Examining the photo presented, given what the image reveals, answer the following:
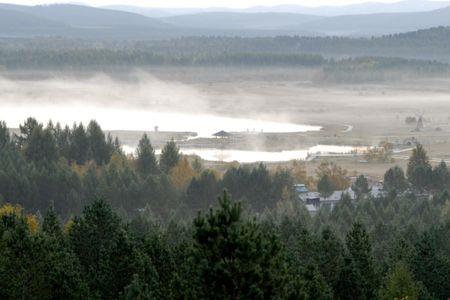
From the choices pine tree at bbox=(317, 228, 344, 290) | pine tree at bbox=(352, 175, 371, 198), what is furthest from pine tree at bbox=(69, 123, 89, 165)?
pine tree at bbox=(317, 228, 344, 290)

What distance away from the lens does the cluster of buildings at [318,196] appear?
85375 millimetres

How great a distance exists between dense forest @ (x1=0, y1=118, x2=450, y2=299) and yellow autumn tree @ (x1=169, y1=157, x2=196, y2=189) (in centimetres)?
72

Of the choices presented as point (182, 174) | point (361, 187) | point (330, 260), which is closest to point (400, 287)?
point (330, 260)

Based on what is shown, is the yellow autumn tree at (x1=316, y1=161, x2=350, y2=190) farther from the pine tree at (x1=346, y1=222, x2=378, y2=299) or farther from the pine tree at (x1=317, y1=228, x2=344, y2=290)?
the pine tree at (x1=346, y1=222, x2=378, y2=299)

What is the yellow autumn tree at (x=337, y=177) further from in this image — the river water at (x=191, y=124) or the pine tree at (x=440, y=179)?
the river water at (x=191, y=124)

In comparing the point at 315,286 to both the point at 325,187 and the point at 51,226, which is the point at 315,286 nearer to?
the point at 51,226

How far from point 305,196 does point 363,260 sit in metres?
50.0

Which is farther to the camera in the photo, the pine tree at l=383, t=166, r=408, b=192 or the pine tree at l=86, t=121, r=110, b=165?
the pine tree at l=86, t=121, r=110, b=165

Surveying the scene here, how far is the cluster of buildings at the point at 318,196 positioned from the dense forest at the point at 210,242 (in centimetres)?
98

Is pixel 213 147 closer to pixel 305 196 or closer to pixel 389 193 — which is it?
pixel 305 196

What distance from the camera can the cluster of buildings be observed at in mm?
85375

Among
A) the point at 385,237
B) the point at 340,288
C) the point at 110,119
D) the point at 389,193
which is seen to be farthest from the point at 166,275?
the point at 110,119

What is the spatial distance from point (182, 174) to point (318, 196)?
11.2 m

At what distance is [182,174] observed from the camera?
92.4m
